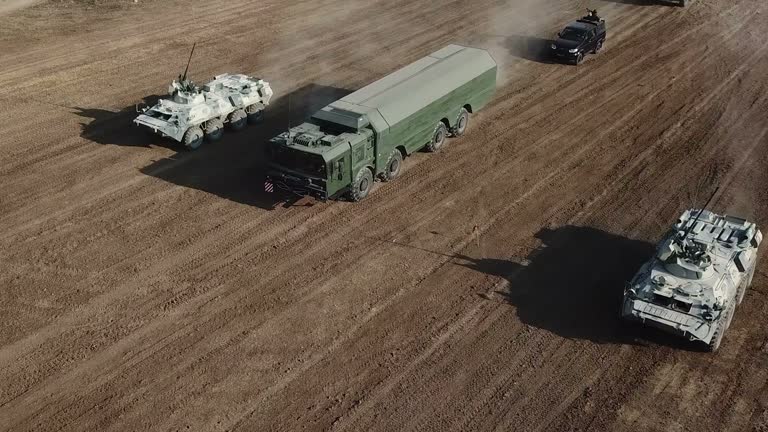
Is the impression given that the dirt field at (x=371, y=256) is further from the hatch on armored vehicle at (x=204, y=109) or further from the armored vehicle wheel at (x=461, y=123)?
the hatch on armored vehicle at (x=204, y=109)

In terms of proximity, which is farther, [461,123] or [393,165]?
[461,123]

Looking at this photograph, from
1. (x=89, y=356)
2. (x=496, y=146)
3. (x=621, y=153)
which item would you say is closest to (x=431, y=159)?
(x=496, y=146)

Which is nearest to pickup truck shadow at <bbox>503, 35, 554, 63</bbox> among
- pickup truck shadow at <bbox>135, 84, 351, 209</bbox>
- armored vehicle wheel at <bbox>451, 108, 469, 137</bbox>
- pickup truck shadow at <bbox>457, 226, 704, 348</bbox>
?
armored vehicle wheel at <bbox>451, 108, 469, 137</bbox>

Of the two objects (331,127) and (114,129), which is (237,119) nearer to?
(114,129)

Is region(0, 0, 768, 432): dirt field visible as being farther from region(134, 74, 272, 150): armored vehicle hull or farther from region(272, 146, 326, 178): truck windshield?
region(272, 146, 326, 178): truck windshield

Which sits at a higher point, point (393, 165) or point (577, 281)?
point (393, 165)

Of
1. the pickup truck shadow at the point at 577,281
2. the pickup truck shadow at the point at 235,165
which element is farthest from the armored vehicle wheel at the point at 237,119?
the pickup truck shadow at the point at 577,281

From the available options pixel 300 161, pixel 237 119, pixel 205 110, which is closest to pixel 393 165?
pixel 300 161
